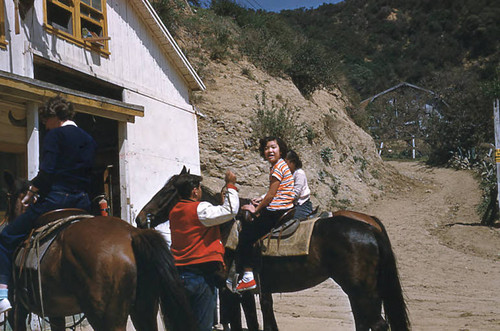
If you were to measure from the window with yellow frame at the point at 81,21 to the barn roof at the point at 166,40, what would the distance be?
4.43 ft

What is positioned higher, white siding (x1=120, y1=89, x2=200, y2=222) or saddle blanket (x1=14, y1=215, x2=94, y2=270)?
white siding (x1=120, y1=89, x2=200, y2=222)

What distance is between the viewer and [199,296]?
3979 mm

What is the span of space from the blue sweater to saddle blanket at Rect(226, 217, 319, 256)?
6.91 feet

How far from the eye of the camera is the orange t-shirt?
3965mm

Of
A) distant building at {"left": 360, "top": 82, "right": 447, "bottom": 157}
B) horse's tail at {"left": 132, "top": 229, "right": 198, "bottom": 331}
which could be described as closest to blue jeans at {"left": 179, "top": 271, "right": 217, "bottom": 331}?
horse's tail at {"left": 132, "top": 229, "right": 198, "bottom": 331}

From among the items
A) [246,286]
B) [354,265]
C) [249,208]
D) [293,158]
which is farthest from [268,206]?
[354,265]

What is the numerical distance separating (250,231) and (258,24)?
21.3 metres

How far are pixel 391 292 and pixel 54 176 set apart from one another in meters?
3.85

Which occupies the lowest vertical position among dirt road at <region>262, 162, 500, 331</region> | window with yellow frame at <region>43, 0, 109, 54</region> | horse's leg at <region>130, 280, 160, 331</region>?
dirt road at <region>262, 162, 500, 331</region>

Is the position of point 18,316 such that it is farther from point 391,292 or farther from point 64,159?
point 391,292

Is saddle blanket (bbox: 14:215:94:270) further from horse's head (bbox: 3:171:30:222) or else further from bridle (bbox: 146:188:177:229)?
bridle (bbox: 146:188:177:229)

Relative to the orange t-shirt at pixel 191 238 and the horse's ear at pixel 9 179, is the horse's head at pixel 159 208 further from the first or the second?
the horse's ear at pixel 9 179

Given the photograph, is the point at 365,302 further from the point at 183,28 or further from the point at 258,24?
the point at 258,24

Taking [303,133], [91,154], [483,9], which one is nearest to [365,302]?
[91,154]
